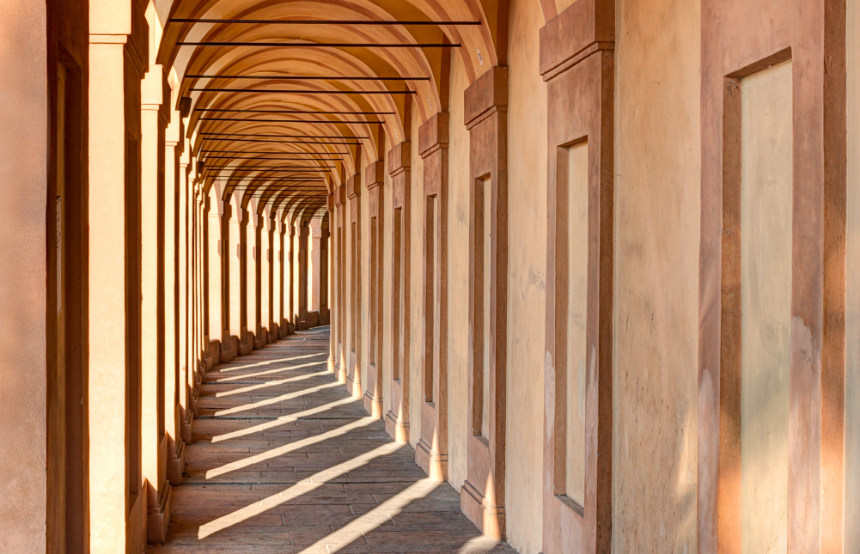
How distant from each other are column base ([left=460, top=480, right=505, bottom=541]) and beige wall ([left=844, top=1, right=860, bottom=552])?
6.39 m

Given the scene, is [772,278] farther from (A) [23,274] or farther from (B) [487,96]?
(B) [487,96]

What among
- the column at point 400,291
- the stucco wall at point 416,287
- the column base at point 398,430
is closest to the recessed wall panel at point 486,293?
the stucco wall at point 416,287

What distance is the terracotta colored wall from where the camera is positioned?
4230 mm

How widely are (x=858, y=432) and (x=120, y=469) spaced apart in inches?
213

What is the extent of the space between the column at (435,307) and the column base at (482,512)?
6.50 ft

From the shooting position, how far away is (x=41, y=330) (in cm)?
430

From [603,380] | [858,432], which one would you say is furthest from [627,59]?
[858,432]

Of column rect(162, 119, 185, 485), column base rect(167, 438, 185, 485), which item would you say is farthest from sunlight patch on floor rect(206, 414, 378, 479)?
column rect(162, 119, 185, 485)

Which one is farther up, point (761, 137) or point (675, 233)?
point (761, 137)

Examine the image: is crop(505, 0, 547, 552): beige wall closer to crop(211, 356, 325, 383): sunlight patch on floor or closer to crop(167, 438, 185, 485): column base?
crop(167, 438, 185, 485): column base

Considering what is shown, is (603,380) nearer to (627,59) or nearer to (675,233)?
(675,233)

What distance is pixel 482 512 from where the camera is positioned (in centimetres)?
1058

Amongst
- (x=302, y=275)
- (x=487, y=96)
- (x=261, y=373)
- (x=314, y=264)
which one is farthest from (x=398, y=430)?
(x=314, y=264)

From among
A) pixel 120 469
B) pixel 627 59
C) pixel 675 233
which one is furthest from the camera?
pixel 120 469
